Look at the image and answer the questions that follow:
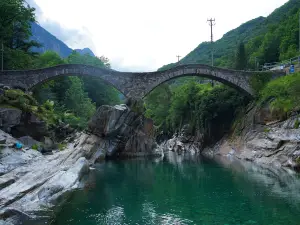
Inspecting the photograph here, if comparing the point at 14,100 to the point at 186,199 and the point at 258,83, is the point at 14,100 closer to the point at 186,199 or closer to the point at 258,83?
the point at 186,199

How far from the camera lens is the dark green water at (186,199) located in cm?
1139

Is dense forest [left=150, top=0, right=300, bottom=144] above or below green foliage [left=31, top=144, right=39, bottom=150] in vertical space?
above

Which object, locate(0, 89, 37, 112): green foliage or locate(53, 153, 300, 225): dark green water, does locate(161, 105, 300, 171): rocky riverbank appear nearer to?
locate(53, 153, 300, 225): dark green water

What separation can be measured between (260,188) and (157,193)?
5.56 m

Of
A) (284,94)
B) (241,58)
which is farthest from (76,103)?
(284,94)

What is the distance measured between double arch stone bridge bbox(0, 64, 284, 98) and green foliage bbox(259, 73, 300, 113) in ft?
9.35

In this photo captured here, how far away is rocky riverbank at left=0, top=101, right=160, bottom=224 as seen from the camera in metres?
11.1

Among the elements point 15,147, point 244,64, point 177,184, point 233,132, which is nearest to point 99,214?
point 177,184

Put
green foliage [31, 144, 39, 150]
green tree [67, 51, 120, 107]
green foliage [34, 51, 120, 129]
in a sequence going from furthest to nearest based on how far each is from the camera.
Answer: green tree [67, 51, 120, 107], green foliage [34, 51, 120, 129], green foliage [31, 144, 39, 150]

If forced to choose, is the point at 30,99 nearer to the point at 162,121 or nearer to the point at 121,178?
the point at 121,178

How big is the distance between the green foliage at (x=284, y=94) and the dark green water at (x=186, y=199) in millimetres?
8888

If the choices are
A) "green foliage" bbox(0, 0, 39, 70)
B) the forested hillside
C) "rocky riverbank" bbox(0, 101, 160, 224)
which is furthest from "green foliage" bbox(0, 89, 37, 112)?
"green foliage" bbox(0, 0, 39, 70)

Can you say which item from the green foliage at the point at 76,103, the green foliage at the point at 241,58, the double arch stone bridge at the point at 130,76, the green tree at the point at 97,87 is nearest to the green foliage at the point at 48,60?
the green tree at the point at 97,87

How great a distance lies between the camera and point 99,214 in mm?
11906
